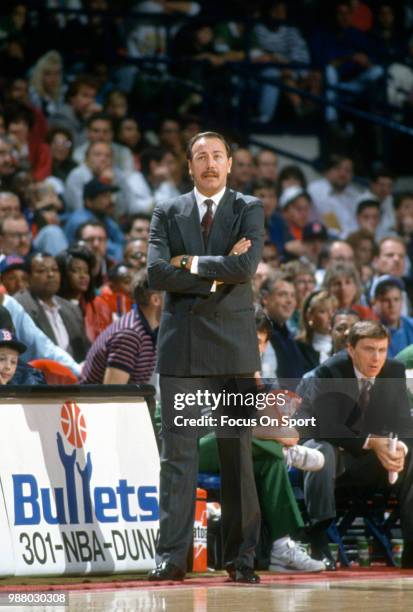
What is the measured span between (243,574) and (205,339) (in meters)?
1.17

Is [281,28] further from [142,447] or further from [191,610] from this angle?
[191,610]

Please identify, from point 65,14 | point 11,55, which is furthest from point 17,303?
point 65,14

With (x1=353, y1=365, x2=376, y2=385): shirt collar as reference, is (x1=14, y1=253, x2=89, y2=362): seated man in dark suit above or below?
above

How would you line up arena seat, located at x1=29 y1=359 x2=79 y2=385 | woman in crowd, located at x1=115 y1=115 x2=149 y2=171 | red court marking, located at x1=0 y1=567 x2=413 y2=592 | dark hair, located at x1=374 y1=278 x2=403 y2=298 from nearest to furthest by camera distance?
1. red court marking, located at x1=0 y1=567 x2=413 y2=592
2. arena seat, located at x1=29 y1=359 x2=79 y2=385
3. dark hair, located at x1=374 y1=278 x2=403 y2=298
4. woman in crowd, located at x1=115 y1=115 x2=149 y2=171

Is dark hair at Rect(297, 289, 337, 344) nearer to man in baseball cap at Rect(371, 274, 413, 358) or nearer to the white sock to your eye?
man in baseball cap at Rect(371, 274, 413, 358)

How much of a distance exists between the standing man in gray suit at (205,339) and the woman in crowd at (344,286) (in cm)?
452

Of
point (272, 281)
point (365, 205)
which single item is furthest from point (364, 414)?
point (365, 205)

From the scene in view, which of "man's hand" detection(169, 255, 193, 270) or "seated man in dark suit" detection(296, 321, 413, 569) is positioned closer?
"man's hand" detection(169, 255, 193, 270)

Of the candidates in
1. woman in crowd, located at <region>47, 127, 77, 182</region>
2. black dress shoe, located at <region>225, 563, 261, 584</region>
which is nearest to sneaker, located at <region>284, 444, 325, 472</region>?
black dress shoe, located at <region>225, 563, 261, 584</region>

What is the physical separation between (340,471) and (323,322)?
2324mm

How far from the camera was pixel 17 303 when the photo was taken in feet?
32.1

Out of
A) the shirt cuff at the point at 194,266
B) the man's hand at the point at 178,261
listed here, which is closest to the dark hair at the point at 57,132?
the man's hand at the point at 178,261

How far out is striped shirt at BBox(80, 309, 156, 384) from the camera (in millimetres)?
9203

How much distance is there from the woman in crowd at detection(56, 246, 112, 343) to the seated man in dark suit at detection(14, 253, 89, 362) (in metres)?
0.42
